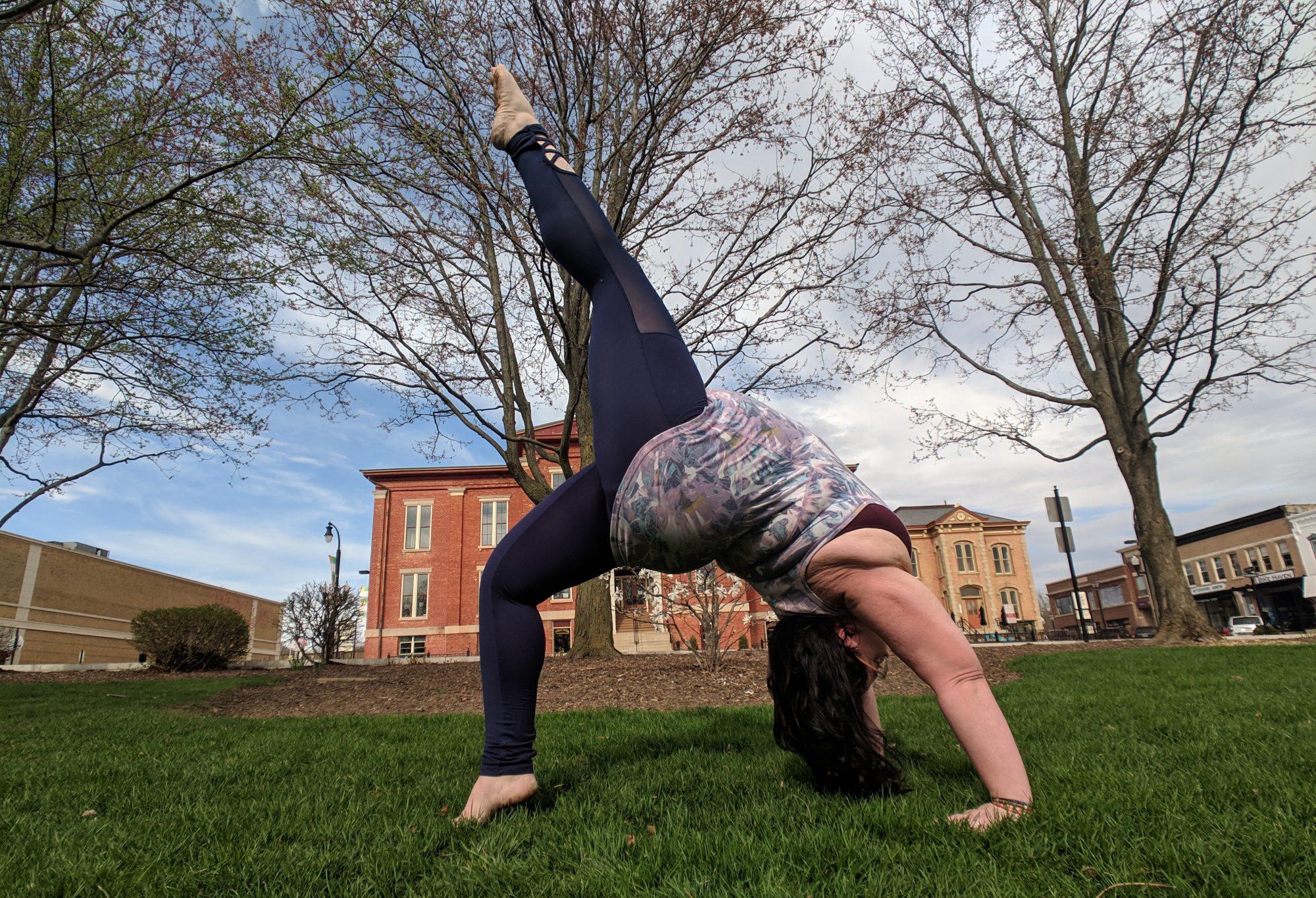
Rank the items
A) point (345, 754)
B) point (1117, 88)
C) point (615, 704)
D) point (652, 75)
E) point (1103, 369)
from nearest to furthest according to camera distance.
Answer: point (345, 754), point (615, 704), point (652, 75), point (1117, 88), point (1103, 369)

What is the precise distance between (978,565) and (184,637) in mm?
45981

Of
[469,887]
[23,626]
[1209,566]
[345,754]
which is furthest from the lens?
[1209,566]

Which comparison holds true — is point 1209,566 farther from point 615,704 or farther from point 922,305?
point 615,704

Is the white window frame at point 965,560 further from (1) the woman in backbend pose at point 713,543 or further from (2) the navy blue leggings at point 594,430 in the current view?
(2) the navy blue leggings at point 594,430

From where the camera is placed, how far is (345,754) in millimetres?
3451

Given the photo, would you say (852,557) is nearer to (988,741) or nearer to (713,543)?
(713,543)

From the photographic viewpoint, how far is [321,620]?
15.6 metres

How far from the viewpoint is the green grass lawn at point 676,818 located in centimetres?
154

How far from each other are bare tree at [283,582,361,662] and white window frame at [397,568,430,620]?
53.0 feet

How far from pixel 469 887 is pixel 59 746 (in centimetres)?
427

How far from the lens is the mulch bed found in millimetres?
7609

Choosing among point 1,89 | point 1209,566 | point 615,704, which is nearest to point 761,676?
point 615,704

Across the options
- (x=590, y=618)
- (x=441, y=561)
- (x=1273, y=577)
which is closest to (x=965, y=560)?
(x=1273, y=577)

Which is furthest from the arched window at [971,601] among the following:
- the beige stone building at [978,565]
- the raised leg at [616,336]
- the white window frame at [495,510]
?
the raised leg at [616,336]
